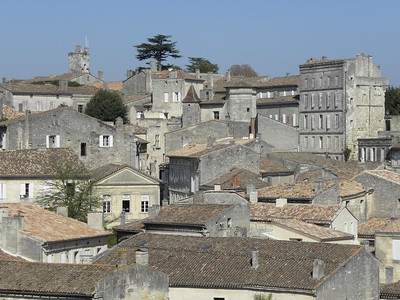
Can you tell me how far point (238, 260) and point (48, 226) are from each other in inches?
426

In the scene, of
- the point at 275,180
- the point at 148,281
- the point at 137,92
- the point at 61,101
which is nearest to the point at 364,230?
the point at 275,180

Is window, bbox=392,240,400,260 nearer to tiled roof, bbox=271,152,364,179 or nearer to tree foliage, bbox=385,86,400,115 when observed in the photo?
tiled roof, bbox=271,152,364,179

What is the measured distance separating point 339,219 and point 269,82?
6261cm

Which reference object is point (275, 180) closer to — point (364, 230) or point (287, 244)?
point (364, 230)

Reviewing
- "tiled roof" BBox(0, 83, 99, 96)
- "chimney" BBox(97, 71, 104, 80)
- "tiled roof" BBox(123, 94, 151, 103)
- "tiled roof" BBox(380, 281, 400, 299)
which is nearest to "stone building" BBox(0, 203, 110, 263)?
"tiled roof" BBox(380, 281, 400, 299)

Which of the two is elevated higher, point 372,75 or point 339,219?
point 372,75

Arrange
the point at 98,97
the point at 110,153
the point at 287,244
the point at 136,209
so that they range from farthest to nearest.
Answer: the point at 98,97 → the point at 110,153 → the point at 136,209 → the point at 287,244

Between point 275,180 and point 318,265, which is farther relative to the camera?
point 275,180

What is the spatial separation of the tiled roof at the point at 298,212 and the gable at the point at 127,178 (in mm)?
16847

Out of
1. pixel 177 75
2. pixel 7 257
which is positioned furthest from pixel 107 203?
pixel 177 75

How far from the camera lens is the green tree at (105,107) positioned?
105 m

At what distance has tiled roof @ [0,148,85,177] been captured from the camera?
74375 millimetres

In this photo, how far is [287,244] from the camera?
47.5 metres

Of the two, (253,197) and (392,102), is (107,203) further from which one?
(392,102)
